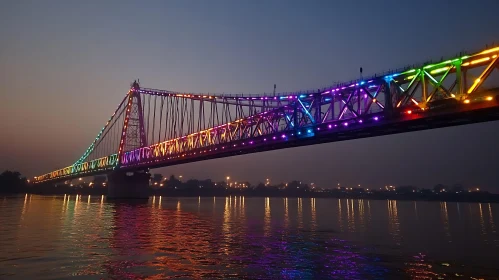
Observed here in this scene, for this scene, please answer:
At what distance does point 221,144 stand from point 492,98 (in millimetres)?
44206

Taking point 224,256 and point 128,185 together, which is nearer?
point 224,256

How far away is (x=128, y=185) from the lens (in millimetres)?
98938

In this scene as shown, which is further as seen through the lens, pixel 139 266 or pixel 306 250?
pixel 306 250

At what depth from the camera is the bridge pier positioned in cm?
9781

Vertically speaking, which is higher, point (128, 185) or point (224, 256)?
point (128, 185)

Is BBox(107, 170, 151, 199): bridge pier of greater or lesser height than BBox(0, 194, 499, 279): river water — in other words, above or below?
above

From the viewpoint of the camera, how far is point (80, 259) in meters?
18.6

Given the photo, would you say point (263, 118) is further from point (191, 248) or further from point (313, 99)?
point (191, 248)

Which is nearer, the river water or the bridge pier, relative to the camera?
the river water

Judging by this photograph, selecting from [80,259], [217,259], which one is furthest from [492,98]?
[80,259]

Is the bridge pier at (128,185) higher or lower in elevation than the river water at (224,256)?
higher

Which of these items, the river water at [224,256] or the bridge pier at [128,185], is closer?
the river water at [224,256]

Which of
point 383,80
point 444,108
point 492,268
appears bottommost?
point 492,268

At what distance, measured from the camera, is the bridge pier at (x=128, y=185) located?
9781 cm
